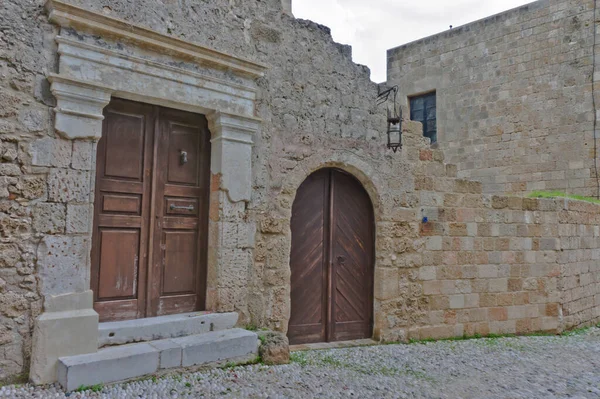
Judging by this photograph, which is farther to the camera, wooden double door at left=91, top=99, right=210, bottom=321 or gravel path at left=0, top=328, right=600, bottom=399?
wooden double door at left=91, top=99, right=210, bottom=321

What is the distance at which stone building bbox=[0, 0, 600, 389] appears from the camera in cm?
348

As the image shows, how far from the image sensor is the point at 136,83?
395 cm

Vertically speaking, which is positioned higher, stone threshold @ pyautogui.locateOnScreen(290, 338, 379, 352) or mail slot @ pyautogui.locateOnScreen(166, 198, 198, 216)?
mail slot @ pyautogui.locateOnScreen(166, 198, 198, 216)

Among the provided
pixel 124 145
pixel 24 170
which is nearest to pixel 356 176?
pixel 124 145

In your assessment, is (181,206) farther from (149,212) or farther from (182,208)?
(149,212)

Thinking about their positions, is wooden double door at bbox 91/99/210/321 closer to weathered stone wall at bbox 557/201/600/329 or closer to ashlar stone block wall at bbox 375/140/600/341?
ashlar stone block wall at bbox 375/140/600/341

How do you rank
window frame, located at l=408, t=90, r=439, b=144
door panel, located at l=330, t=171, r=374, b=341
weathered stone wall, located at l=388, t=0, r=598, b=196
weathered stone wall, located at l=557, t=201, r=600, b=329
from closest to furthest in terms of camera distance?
1. door panel, located at l=330, t=171, r=374, b=341
2. weathered stone wall, located at l=557, t=201, r=600, b=329
3. weathered stone wall, located at l=388, t=0, r=598, b=196
4. window frame, located at l=408, t=90, r=439, b=144

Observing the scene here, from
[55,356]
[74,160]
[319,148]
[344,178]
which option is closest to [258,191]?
[319,148]

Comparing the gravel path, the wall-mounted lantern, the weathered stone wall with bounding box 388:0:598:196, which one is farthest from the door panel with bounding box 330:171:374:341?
the weathered stone wall with bounding box 388:0:598:196

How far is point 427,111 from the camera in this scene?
10.8 metres

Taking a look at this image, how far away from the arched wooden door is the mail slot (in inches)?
44.5

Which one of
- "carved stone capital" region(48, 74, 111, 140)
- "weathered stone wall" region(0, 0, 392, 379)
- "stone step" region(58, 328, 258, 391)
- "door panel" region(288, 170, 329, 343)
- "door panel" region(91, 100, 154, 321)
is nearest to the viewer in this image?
"stone step" region(58, 328, 258, 391)

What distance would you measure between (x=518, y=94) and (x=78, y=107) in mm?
8330

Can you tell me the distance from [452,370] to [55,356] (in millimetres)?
3381
